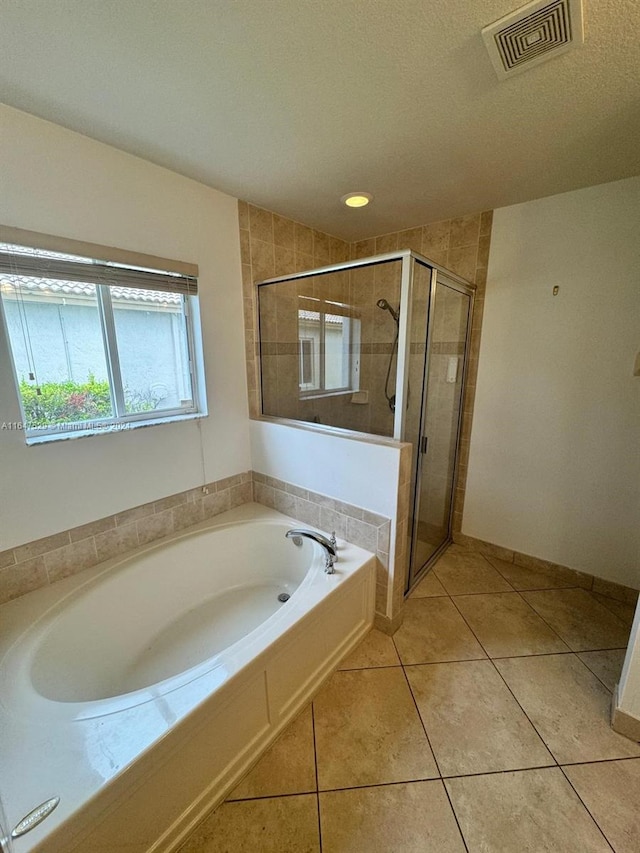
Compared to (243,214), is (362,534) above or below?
below

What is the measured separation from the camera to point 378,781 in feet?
3.88

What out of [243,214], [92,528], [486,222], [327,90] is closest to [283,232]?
[243,214]

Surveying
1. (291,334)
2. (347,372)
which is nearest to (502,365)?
(347,372)

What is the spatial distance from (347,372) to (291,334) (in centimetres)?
47

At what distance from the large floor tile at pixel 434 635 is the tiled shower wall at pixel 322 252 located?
79 cm

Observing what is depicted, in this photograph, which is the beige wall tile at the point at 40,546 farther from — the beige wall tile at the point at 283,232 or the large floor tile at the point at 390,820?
the beige wall tile at the point at 283,232

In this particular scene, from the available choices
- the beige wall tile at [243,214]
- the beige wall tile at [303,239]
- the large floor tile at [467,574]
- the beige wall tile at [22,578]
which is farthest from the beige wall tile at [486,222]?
the beige wall tile at [22,578]

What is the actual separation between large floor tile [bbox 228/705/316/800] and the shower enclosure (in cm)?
106

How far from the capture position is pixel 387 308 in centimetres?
180

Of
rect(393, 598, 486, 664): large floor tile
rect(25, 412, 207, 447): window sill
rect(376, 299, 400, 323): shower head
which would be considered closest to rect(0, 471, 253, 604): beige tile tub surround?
rect(25, 412, 207, 447): window sill

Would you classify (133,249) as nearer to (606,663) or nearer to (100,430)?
(100,430)

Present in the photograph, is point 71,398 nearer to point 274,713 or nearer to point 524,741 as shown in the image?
point 274,713

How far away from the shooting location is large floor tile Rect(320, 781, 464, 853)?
3.36 ft

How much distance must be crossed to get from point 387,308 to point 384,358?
27 centimetres
